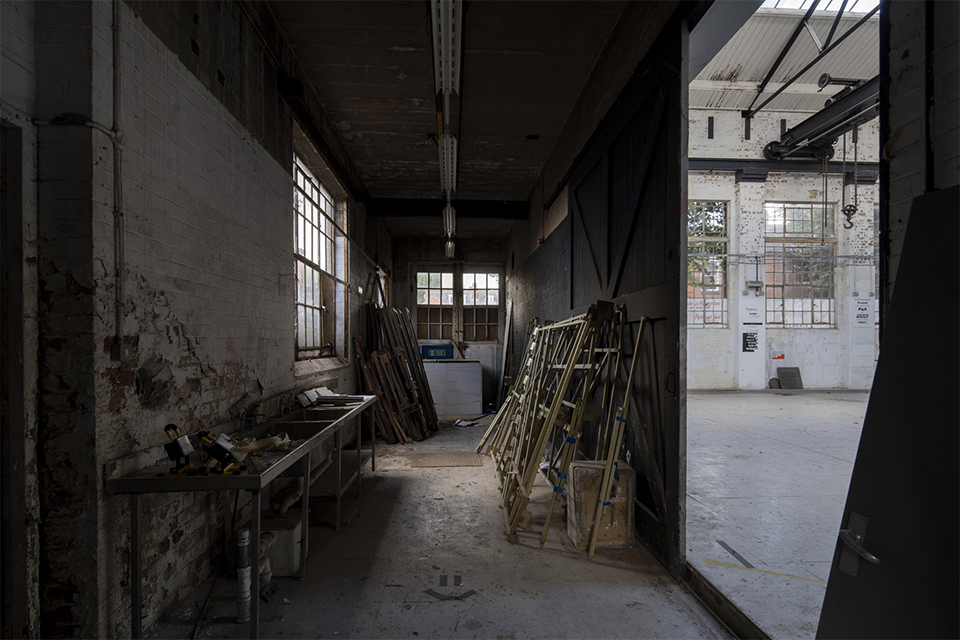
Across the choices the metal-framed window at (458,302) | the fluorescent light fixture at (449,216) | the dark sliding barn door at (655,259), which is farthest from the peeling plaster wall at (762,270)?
the dark sliding barn door at (655,259)

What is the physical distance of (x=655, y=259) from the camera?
Result: 3.01 metres

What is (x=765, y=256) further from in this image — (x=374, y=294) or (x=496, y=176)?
(x=374, y=294)

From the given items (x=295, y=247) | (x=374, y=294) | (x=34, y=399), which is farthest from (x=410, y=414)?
(x=34, y=399)

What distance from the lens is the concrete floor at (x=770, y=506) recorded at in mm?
2385

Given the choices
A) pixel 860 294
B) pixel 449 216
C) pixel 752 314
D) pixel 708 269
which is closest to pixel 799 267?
pixel 860 294

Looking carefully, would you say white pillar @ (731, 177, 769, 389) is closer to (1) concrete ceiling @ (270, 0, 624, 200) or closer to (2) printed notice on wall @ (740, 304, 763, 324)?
(2) printed notice on wall @ (740, 304, 763, 324)

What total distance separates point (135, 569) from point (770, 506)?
423cm

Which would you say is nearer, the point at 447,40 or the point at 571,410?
the point at 447,40

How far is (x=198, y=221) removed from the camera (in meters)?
2.61

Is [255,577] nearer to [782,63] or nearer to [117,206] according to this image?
[117,206]

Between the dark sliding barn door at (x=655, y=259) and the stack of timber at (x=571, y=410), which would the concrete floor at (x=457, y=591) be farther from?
the dark sliding barn door at (x=655, y=259)

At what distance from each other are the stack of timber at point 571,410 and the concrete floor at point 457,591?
26 centimetres

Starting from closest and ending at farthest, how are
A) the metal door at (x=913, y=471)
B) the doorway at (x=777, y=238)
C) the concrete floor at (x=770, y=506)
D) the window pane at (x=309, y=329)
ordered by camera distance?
the metal door at (x=913, y=471) → the concrete floor at (x=770, y=506) → the window pane at (x=309, y=329) → the doorway at (x=777, y=238)

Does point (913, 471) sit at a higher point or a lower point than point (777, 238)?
lower
